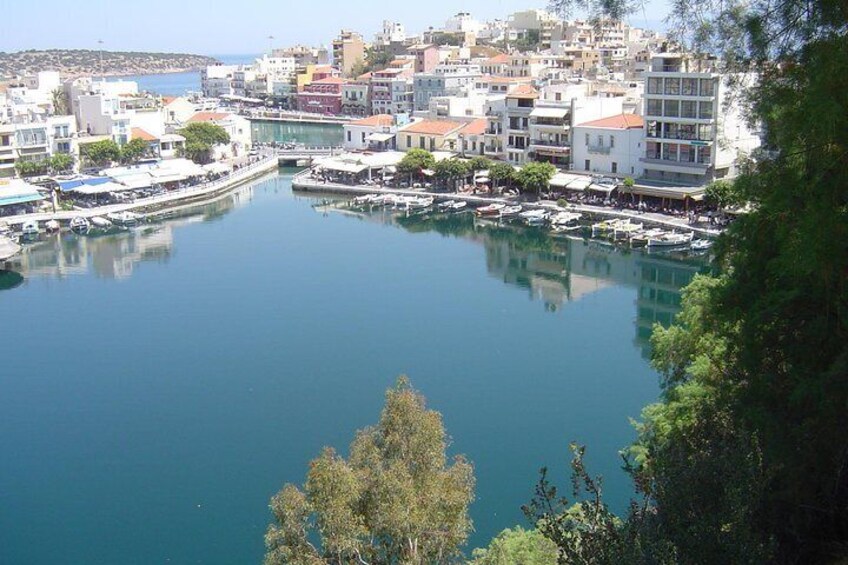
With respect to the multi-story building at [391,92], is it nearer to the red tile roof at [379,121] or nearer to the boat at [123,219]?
the red tile roof at [379,121]

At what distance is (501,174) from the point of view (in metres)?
24.9

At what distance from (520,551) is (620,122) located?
19.4 meters

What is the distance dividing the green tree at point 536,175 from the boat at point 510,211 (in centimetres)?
78

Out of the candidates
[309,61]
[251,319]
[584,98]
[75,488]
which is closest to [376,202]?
[584,98]

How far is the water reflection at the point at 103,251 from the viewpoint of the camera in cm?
1902

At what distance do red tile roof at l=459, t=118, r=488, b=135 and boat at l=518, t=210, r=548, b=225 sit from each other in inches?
235

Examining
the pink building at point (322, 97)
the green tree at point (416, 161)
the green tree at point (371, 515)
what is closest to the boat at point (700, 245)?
the green tree at point (416, 161)

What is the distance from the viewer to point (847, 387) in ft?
14.1

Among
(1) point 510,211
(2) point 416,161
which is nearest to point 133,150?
(2) point 416,161

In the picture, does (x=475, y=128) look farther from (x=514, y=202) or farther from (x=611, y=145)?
(x=611, y=145)

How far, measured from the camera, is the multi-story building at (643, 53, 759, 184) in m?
21.0

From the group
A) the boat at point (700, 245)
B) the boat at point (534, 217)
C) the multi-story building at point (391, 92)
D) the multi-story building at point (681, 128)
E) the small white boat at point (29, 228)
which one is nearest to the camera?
the boat at point (700, 245)

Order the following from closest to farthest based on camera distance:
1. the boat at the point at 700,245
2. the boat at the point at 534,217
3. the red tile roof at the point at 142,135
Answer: the boat at the point at 700,245 → the boat at the point at 534,217 → the red tile roof at the point at 142,135

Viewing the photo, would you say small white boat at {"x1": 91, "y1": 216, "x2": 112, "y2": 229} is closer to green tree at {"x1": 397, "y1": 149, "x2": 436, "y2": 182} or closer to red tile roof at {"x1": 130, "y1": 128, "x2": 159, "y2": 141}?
red tile roof at {"x1": 130, "y1": 128, "x2": 159, "y2": 141}
